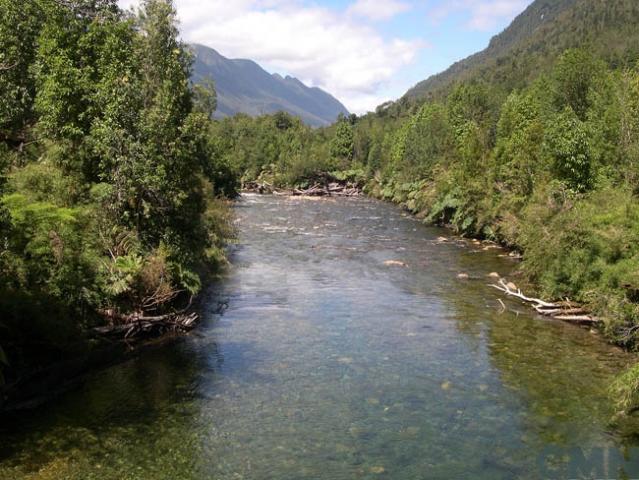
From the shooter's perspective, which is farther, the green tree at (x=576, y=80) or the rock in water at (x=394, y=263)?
the green tree at (x=576, y=80)

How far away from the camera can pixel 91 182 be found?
85.3 ft

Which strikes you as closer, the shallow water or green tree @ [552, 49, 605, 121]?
the shallow water

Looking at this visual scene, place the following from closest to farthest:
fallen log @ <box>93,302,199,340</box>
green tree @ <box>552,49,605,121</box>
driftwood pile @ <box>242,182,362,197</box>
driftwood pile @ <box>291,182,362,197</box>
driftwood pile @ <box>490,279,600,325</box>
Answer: fallen log @ <box>93,302,199,340</box> → driftwood pile @ <box>490,279,600,325</box> → green tree @ <box>552,49,605,121</box> → driftwood pile @ <box>291,182,362,197</box> → driftwood pile @ <box>242,182,362,197</box>

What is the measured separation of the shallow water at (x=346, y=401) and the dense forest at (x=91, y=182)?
2457 millimetres

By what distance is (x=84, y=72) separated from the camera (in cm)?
2641

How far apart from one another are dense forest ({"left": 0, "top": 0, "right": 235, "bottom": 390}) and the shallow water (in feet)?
8.06

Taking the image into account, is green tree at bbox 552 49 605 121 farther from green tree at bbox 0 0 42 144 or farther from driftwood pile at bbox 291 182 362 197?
green tree at bbox 0 0 42 144

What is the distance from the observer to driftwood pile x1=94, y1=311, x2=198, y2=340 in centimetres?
2186

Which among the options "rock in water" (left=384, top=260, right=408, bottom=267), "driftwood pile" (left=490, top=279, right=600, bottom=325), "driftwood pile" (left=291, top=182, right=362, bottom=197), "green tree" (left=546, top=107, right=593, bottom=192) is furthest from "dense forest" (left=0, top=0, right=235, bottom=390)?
"driftwood pile" (left=291, top=182, right=362, bottom=197)

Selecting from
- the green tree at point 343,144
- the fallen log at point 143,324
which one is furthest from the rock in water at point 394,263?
the green tree at point 343,144

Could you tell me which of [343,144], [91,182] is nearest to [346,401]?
[91,182]

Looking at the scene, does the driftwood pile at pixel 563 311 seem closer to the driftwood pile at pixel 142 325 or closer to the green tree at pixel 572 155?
the green tree at pixel 572 155

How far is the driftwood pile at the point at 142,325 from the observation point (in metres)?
21.9

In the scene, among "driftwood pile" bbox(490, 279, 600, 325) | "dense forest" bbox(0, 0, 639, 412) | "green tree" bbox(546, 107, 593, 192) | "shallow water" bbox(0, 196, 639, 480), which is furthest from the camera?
"green tree" bbox(546, 107, 593, 192)
